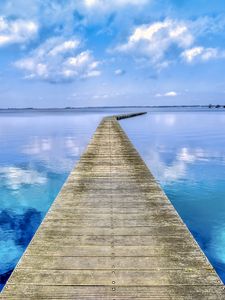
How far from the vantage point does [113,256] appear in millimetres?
4031

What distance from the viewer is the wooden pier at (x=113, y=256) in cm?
331

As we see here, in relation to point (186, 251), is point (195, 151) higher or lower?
lower

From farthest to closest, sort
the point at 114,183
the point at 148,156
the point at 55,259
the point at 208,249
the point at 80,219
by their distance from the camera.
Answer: the point at 148,156
the point at 114,183
the point at 208,249
the point at 80,219
the point at 55,259

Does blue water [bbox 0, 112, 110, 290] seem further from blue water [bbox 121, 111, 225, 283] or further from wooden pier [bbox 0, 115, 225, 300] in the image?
Result: blue water [bbox 121, 111, 225, 283]

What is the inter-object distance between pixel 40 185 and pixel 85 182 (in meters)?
5.64

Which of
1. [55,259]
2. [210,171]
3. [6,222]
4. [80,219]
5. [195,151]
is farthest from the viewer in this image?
[195,151]

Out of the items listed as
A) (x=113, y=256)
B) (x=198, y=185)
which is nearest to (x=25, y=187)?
(x=198, y=185)

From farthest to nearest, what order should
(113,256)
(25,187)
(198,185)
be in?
(198,185) < (25,187) < (113,256)

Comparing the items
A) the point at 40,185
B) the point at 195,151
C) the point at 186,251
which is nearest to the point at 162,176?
the point at 40,185

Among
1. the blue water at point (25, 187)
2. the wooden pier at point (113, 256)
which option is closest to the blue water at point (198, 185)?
the wooden pier at point (113, 256)

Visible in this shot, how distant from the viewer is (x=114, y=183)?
26.0 feet

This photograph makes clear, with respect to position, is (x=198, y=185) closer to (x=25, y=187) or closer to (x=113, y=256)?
(x=25, y=187)

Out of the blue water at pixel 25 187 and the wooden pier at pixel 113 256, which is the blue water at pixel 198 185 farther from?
the blue water at pixel 25 187

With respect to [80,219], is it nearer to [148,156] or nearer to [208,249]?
[208,249]
